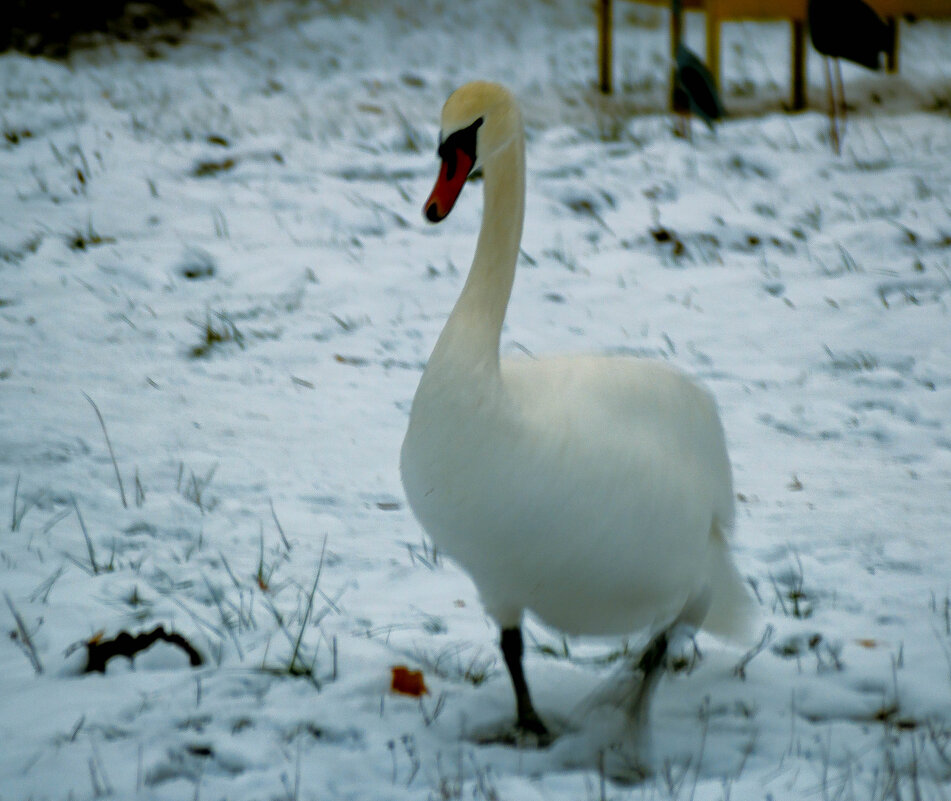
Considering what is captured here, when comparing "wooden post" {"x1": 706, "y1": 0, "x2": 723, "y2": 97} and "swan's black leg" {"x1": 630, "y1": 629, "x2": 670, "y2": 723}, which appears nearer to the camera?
"swan's black leg" {"x1": 630, "y1": 629, "x2": 670, "y2": 723}

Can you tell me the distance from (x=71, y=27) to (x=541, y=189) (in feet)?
18.5

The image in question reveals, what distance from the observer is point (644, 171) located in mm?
6391

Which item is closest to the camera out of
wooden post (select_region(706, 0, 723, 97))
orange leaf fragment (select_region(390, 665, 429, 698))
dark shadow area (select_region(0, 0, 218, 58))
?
orange leaf fragment (select_region(390, 665, 429, 698))

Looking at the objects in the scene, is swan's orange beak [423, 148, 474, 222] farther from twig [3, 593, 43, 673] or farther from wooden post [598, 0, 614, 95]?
wooden post [598, 0, 614, 95]

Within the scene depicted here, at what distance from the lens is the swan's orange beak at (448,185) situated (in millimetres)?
2199

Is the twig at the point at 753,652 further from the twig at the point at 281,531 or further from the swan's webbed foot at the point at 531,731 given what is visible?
the twig at the point at 281,531

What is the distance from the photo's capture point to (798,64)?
8023mm

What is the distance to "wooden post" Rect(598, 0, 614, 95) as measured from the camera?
900 cm

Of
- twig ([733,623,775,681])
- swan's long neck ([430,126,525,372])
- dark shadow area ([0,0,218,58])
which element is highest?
swan's long neck ([430,126,525,372])

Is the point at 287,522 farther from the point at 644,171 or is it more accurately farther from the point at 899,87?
the point at 899,87

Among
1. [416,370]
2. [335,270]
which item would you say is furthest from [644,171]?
[416,370]

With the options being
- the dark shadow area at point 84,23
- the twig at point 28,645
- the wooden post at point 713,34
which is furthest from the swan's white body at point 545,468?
the dark shadow area at point 84,23

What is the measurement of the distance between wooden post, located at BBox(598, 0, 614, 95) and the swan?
7.01 meters

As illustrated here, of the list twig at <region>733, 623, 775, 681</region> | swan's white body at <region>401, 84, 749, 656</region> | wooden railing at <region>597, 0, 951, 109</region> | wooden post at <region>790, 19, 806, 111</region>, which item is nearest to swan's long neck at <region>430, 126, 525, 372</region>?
swan's white body at <region>401, 84, 749, 656</region>
